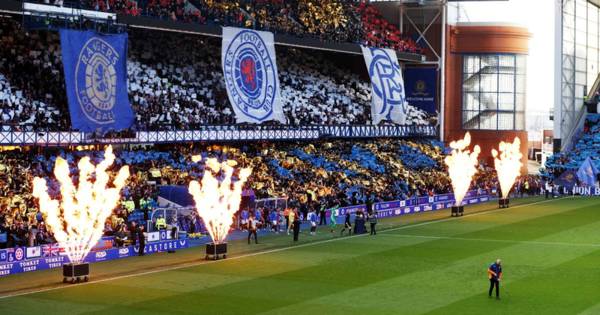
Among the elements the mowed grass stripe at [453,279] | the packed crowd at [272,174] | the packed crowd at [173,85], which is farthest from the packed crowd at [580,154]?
the mowed grass stripe at [453,279]

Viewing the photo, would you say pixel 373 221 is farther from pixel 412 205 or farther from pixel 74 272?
pixel 74 272

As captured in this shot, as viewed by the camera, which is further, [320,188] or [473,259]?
[320,188]

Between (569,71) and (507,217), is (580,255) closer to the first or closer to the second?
(507,217)

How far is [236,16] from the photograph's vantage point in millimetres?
67125

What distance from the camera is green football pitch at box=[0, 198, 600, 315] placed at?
3306cm

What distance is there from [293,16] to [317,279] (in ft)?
131

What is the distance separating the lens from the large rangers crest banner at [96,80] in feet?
168

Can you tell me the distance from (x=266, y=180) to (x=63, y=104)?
43.9 ft

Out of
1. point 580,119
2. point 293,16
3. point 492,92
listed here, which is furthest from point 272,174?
point 580,119

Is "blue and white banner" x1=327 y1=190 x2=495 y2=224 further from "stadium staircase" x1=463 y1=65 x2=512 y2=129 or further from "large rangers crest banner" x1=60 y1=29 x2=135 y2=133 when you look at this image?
"stadium staircase" x1=463 y1=65 x2=512 y2=129

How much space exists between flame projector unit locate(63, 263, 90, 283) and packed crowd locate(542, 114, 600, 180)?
59695mm

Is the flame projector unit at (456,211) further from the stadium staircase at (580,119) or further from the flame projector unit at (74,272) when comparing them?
the stadium staircase at (580,119)

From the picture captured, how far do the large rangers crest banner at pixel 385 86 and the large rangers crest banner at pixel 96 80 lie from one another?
2595 centimetres

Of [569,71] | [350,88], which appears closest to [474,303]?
[350,88]
